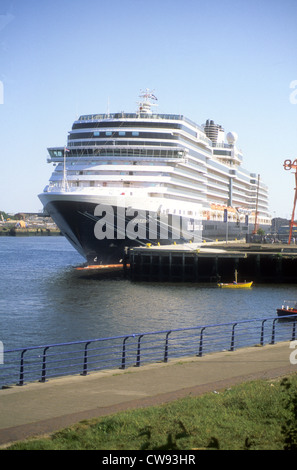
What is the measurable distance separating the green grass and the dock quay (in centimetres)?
4144

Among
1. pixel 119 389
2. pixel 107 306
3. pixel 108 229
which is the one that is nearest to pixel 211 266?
pixel 108 229

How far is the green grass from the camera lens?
9.25m

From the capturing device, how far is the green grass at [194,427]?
9.25 metres

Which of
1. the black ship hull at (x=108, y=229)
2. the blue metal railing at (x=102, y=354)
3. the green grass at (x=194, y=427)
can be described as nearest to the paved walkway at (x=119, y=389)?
the blue metal railing at (x=102, y=354)

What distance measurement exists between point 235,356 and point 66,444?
372 inches

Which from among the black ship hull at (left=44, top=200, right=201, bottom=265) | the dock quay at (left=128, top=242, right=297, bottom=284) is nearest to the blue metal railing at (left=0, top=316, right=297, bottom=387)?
the dock quay at (left=128, top=242, right=297, bottom=284)

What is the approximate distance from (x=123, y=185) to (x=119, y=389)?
143 ft

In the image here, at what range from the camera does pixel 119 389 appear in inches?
539

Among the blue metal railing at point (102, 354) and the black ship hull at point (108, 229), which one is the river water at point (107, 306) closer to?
the blue metal railing at point (102, 354)

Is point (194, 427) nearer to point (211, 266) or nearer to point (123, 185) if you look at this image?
point (211, 266)

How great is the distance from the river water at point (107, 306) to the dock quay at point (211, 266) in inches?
87.4

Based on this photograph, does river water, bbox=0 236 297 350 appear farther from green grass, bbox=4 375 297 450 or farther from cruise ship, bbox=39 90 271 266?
green grass, bbox=4 375 297 450

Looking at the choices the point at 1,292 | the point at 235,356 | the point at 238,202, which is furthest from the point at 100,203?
the point at 238,202

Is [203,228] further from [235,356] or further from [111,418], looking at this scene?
[111,418]
